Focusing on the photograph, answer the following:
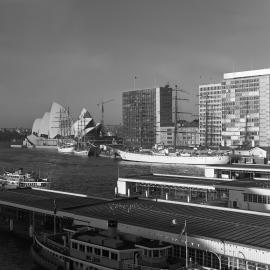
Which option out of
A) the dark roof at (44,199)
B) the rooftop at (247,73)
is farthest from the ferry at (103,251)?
the rooftop at (247,73)

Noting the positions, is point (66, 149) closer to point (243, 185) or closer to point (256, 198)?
point (243, 185)

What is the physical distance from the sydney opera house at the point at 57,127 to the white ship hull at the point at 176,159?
50033 millimetres

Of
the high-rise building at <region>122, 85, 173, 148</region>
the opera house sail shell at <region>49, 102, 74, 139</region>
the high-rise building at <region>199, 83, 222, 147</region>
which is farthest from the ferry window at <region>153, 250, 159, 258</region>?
the opera house sail shell at <region>49, 102, 74, 139</region>

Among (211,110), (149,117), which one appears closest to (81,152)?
(211,110)

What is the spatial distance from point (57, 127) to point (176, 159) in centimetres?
8691

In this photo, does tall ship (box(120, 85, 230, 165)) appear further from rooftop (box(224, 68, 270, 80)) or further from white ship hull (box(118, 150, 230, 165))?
white ship hull (box(118, 150, 230, 165))

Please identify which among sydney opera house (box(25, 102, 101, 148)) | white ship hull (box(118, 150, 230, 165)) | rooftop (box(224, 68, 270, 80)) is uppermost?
rooftop (box(224, 68, 270, 80))

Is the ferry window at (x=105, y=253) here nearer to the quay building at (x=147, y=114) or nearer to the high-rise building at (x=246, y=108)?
the high-rise building at (x=246, y=108)

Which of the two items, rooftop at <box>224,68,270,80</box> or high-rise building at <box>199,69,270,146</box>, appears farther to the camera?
rooftop at <box>224,68,270,80</box>

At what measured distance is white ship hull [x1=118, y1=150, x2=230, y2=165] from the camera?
76750 mm

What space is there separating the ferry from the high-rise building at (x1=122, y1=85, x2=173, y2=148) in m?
124

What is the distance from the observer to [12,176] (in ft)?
137

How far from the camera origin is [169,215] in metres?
19.0

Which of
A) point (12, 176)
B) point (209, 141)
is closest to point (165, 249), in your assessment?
point (12, 176)
